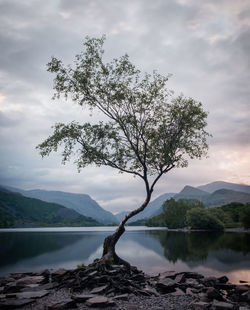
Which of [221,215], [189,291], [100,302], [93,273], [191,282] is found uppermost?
[221,215]

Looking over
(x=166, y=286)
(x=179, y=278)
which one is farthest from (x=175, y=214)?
(x=166, y=286)

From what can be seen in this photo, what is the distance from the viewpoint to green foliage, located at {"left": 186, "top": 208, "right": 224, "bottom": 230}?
156625 millimetres

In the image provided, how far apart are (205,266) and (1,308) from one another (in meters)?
26.5

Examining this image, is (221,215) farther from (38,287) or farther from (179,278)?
(38,287)

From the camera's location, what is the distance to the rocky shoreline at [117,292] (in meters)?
15.1

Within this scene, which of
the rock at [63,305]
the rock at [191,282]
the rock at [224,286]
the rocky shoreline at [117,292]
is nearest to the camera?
the rock at [63,305]

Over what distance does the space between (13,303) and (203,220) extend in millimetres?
156289

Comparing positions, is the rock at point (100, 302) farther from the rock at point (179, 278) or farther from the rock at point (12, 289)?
the rock at point (179, 278)

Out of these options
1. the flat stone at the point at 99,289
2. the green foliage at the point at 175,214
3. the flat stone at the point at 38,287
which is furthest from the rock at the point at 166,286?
the green foliage at the point at 175,214

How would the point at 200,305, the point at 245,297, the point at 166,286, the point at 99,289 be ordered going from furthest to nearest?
the point at 166,286 < the point at 99,289 < the point at 245,297 < the point at 200,305

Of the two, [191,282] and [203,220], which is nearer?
[191,282]

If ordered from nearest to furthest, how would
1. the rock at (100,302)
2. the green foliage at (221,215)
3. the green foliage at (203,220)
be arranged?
the rock at (100,302) < the green foliage at (203,220) < the green foliage at (221,215)

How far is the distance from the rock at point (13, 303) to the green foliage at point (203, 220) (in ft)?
505

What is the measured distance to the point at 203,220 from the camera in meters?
158
